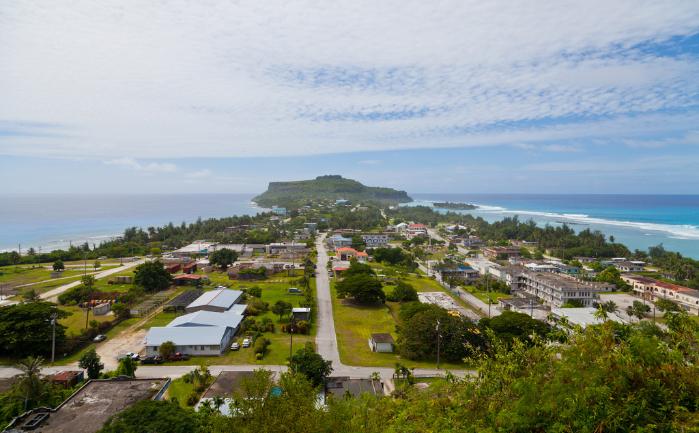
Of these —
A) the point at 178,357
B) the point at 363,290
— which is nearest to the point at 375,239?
the point at 363,290

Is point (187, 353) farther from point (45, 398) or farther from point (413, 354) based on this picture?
point (413, 354)

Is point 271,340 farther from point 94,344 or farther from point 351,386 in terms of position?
point 94,344

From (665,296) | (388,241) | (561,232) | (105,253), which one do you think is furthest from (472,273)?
(105,253)

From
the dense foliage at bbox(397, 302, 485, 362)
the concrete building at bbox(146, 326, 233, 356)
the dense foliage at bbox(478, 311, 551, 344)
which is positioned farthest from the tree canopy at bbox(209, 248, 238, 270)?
the dense foliage at bbox(478, 311, 551, 344)

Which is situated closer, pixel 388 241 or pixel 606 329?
pixel 606 329

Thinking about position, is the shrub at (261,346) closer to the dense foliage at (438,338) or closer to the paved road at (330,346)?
the paved road at (330,346)

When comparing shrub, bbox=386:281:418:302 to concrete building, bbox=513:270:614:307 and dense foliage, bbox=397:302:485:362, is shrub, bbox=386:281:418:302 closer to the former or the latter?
dense foliage, bbox=397:302:485:362
